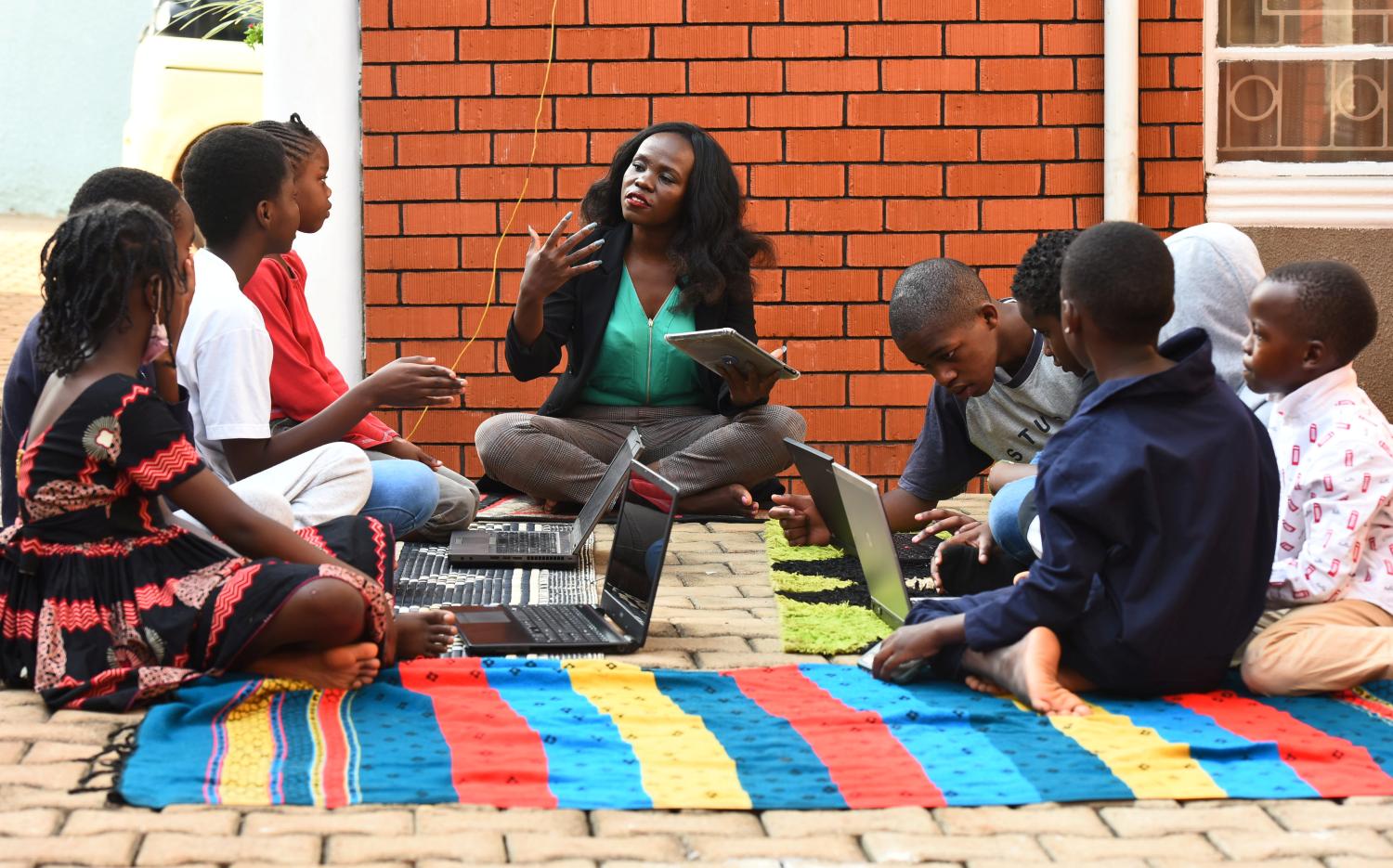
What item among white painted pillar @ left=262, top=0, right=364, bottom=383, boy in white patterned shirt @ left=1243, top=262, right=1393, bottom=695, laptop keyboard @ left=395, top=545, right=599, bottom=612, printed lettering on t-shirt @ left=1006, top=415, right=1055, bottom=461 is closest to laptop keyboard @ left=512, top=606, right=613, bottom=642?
laptop keyboard @ left=395, top=545, right=599, bottom=612

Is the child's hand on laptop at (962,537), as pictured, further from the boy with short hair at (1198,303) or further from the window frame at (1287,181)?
the window frame at (1287,181)

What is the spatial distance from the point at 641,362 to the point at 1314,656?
320cm

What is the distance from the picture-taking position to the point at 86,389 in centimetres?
311

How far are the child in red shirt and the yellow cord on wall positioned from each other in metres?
1.28

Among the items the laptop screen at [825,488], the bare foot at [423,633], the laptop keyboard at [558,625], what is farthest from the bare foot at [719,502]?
the bare foot at [423,633]

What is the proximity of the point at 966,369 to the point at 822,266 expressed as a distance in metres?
2.37

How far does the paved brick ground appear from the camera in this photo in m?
2.32

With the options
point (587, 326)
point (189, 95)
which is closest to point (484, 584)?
point (587, 326)

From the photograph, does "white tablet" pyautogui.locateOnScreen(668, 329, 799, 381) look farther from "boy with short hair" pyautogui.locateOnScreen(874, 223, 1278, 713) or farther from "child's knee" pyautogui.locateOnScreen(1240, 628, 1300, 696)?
"child's knee" pyautogui.locateOnScreen(1240, 628, 1300, 696)

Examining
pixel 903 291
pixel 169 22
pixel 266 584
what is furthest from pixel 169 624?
pixel 169 22

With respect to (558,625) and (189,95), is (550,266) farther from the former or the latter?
(189,95)

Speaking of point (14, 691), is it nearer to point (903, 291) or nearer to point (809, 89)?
point (903, 291)

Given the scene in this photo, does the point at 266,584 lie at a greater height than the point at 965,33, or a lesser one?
lesser

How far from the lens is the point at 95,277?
317cm
